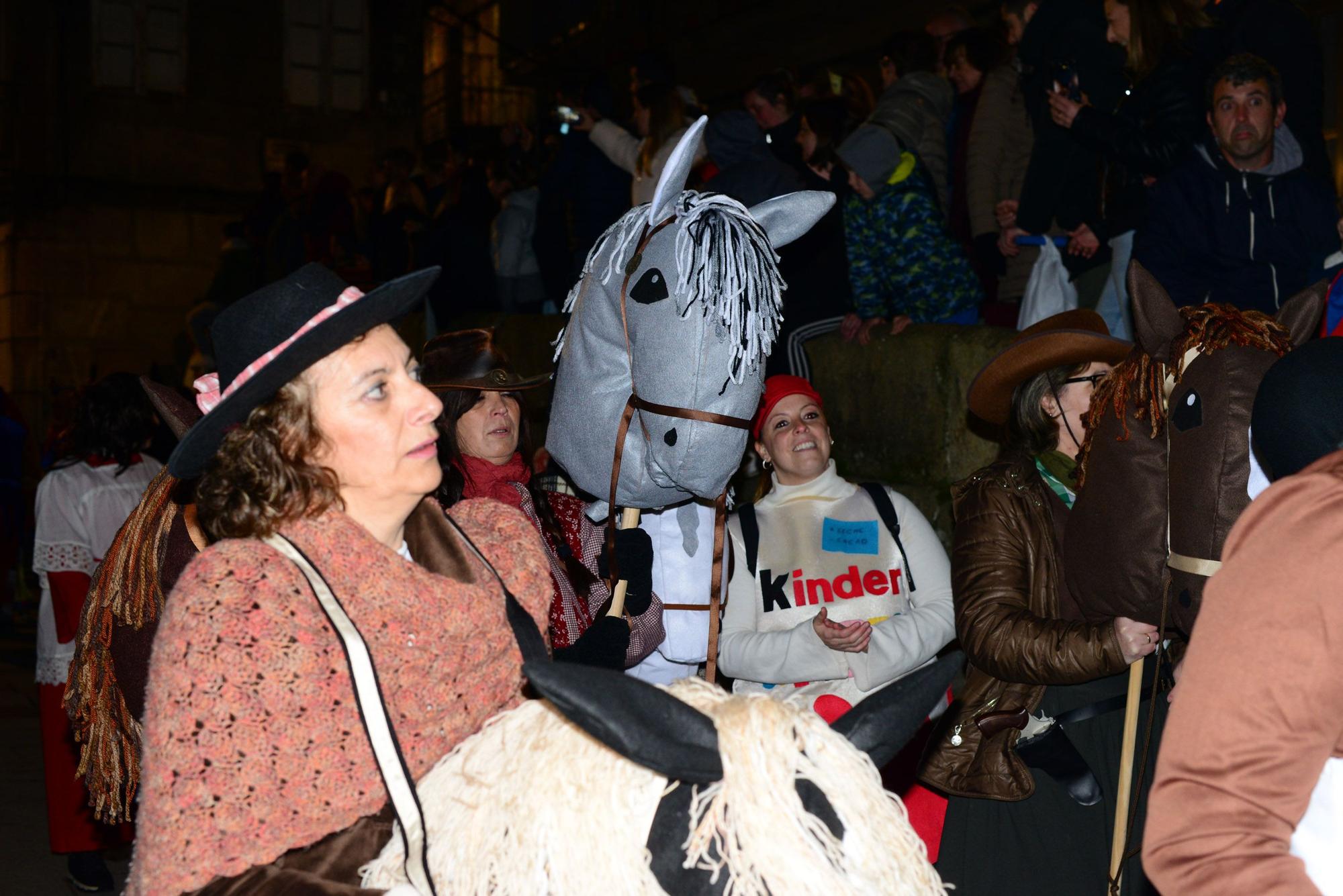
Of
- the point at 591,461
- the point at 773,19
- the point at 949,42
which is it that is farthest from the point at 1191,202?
the point at 773,19

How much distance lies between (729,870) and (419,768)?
62cm

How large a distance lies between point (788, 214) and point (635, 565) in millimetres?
911

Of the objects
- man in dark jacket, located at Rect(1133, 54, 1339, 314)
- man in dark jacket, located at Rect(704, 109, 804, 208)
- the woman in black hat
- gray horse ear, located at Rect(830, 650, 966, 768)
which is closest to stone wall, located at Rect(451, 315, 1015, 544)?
man in dark jacket, located at Rect(1133, 54, 1339, 314)

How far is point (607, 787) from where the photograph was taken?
154cm

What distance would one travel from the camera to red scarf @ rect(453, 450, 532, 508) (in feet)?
12.1

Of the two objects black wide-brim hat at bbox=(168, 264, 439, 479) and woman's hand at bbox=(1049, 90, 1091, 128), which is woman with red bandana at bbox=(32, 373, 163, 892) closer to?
black wide-brim hat at bbox=(168, 264, 439, 479)

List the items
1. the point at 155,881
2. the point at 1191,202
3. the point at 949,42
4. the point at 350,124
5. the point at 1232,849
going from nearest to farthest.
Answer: the point at 1232,849 < the point at 155,881 < the point at 1191,202 < the point at 949,42 < the point at 350,124

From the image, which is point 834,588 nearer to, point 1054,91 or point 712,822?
point 1054,91

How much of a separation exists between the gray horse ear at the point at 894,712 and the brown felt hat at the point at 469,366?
231 centimetres

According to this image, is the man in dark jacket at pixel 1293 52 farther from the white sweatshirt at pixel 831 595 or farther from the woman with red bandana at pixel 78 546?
the woman with red bandana at pixel 78 546

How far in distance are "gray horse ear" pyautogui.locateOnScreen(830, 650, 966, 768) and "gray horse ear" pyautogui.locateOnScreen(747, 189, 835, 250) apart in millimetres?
1537

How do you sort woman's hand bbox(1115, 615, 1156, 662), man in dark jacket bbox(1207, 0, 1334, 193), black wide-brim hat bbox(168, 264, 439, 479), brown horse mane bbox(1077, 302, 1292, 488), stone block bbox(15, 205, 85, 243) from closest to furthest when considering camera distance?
1. black wide-brim hat bbox(168, 264, 439, 479)
2. brown horse mane bbox(1077, 302, 1292, 488)
3. woman's hand bbox(1115, 615, 1156, 662)
4. man in dark jacket bbox(1207, 0, 1334, 193)
5. stone block bbox(15, 205, 85, 243)

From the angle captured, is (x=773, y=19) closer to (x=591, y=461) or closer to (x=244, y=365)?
(x=591, y=461)

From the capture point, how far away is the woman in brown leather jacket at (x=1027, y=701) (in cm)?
313
